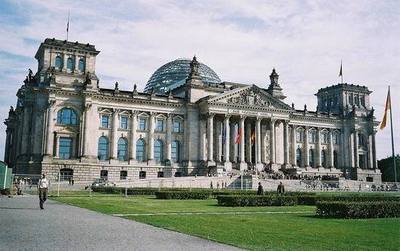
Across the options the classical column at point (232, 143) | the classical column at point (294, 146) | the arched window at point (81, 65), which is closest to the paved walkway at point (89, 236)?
the arched window at point (81, 65)

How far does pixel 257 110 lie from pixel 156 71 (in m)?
34.0

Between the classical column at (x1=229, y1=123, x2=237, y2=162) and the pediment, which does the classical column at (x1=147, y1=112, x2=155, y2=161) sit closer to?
the pediment

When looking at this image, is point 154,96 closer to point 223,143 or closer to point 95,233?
point 223,143

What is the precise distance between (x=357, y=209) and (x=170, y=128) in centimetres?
6515

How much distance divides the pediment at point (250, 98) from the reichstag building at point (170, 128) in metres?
0.22

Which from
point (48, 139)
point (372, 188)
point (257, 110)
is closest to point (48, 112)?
point (48, 139)

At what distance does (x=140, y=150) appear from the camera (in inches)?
3430

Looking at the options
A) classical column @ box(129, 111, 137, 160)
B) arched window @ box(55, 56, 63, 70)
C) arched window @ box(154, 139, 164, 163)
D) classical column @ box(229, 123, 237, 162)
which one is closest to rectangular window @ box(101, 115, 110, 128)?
classical column @ box(129, 111, 137, 160)

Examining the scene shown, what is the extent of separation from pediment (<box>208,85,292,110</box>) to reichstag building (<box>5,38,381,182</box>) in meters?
0.22

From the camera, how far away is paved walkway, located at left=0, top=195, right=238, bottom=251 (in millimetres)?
13938

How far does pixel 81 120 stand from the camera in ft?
264

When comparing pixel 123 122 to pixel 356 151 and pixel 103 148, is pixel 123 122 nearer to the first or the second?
pixel 103 148

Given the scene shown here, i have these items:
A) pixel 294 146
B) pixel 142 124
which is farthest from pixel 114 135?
pixel 294 146

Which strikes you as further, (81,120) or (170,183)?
(81,120)
